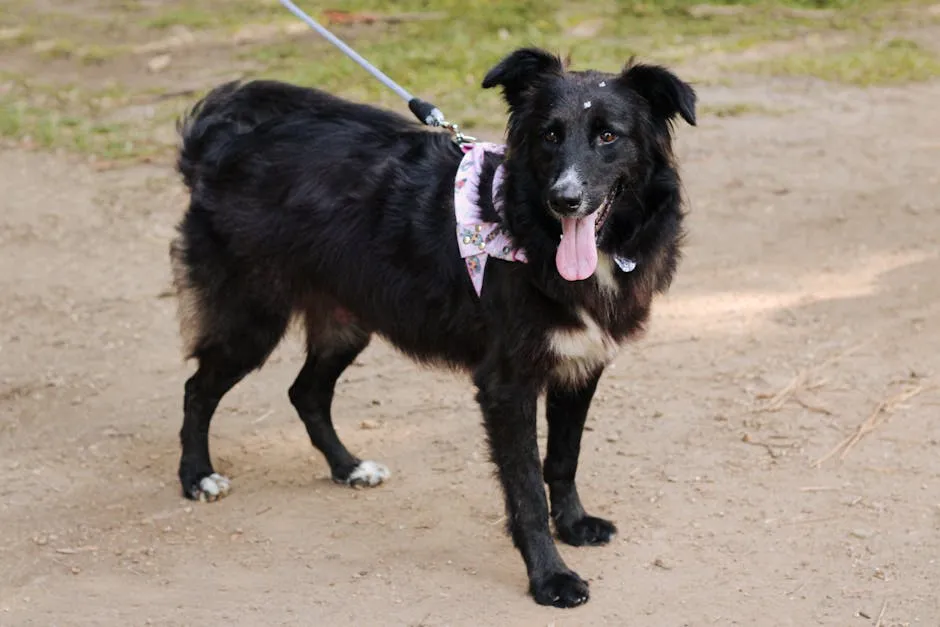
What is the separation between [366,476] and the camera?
523cm

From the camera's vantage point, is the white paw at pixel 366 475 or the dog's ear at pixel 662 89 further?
the white paw at pixel 366 475

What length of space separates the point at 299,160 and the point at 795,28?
7695mm

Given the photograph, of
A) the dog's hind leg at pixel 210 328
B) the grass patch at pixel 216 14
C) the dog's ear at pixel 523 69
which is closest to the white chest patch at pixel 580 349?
the dog's ear at pixel 523 69

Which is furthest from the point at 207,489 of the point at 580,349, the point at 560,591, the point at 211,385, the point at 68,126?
the point at 68,126

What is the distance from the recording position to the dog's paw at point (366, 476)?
5.23m

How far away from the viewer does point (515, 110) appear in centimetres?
424

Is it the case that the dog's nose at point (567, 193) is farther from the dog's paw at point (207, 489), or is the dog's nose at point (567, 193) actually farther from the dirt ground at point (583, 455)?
the dog's paw at point (207, 489)

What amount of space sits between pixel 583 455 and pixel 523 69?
6.05ft

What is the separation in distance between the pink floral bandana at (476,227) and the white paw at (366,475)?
1.22 metres

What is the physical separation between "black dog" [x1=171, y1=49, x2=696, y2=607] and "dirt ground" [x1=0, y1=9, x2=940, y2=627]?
10.1 inches

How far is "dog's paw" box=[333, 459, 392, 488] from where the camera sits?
17.1 ft

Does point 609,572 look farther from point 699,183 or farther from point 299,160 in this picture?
point 699,183

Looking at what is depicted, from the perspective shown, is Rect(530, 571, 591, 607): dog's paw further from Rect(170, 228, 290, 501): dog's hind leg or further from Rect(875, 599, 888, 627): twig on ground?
Rect(170, 228, 290, 501): dog's hind leg

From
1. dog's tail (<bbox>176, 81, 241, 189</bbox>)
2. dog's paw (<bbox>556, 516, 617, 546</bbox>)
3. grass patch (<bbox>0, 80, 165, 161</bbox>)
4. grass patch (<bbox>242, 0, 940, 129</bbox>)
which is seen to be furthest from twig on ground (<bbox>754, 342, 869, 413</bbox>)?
grass patch (<bbox>0, 80, 165, 161</bbox>)
